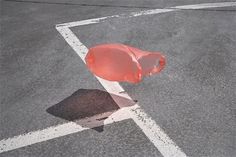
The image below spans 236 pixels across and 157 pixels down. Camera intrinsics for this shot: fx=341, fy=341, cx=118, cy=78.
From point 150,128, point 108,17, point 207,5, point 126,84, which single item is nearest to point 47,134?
point 150,128

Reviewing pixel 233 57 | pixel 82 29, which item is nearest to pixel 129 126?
pixel 233 57

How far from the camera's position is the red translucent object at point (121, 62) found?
505 centimetres

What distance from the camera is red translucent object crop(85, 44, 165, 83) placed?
5.05 meters

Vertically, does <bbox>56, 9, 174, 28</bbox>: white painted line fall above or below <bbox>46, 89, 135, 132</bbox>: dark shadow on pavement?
above

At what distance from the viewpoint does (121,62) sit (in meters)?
5.12

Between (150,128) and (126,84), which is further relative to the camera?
(126,84)

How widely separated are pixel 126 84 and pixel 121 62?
0.70m

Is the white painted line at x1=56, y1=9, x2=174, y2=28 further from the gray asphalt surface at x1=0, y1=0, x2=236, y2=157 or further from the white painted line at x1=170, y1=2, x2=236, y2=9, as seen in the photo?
the white painted line at x1=170, y1=2, x2=236, y2=9

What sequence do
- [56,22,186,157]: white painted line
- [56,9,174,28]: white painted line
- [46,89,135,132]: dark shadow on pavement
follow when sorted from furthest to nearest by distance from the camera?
[56,9,174,28]: white painted line < [46,89,135,132]: dark shadow on pavement < [56,22,186,157]: white painted line

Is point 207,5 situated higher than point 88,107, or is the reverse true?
point 207,5

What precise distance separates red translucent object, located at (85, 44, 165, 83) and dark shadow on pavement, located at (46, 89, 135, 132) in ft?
1.07

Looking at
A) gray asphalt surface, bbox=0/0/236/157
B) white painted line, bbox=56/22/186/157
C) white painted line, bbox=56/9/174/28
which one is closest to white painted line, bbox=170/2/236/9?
gray asphalt surface, bbox=0/0/236/157

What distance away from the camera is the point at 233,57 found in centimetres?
650

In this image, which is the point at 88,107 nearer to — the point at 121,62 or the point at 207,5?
the point at 121,62
